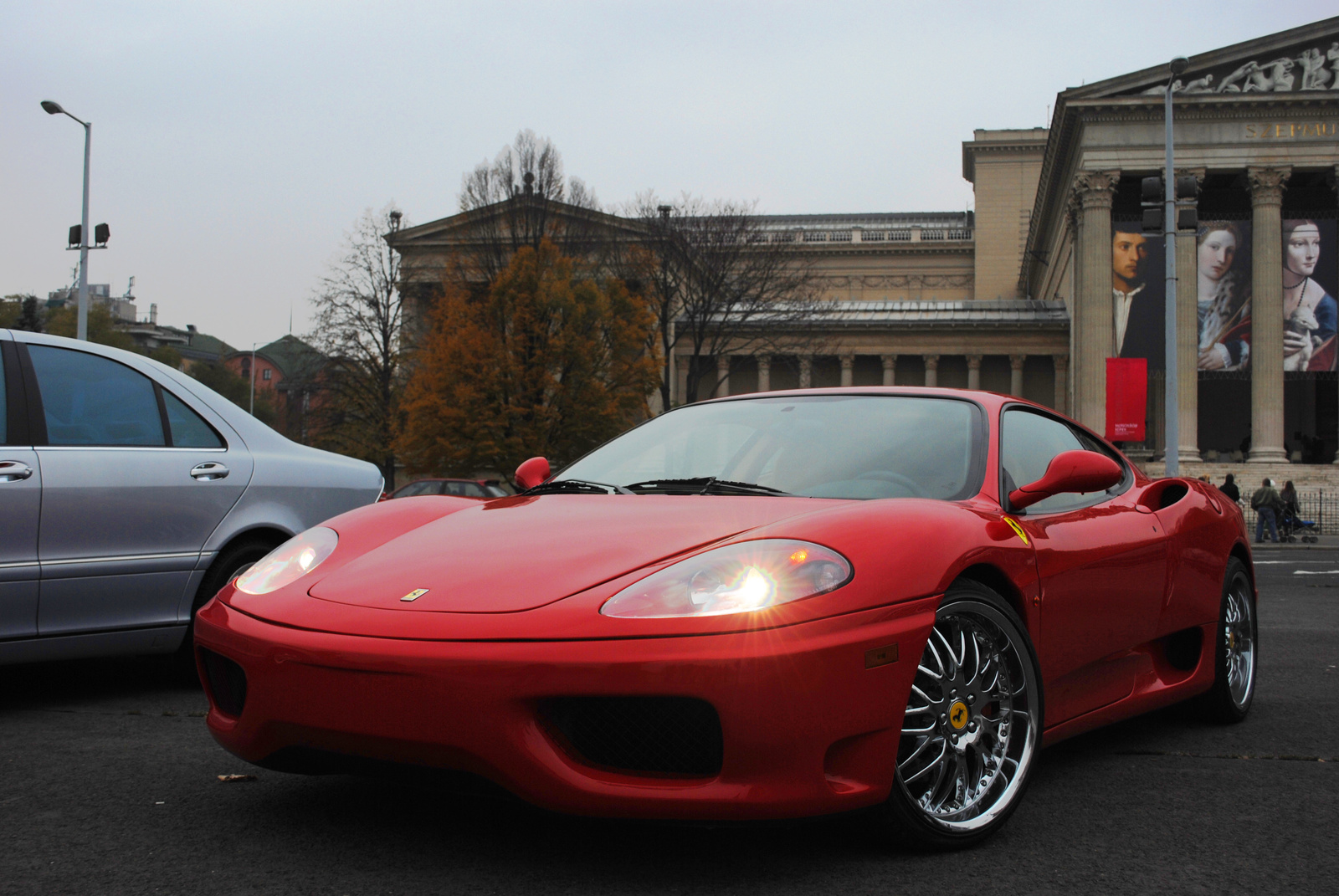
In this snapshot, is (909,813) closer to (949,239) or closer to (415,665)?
(415,665)

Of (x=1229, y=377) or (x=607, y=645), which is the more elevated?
(x=1229, y=377)

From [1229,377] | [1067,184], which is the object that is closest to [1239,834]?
[1229,377]

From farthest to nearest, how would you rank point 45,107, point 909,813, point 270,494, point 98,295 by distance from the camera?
point 98,295
point 45,107
point 270,494
point 909,813

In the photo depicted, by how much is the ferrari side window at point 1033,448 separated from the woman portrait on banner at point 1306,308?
39.5 meters

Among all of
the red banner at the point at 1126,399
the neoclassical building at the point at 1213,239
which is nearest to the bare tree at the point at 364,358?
the neoclassical building at the point at 1213,239

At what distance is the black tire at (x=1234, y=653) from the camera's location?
174 inches

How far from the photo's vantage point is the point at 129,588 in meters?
4.69

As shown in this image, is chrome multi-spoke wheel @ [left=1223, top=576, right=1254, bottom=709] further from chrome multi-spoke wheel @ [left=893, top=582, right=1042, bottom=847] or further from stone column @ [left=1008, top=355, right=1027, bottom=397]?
stone column @ [left=1008, top=355, right=1027, bottom=397]

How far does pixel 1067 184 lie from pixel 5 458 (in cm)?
4695

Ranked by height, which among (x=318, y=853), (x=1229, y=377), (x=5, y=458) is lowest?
(x=318, y=853)

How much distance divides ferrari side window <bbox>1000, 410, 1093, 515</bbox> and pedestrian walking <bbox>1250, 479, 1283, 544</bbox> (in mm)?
25262

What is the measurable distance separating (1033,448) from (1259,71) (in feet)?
143

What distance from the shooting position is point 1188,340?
39.4 metres

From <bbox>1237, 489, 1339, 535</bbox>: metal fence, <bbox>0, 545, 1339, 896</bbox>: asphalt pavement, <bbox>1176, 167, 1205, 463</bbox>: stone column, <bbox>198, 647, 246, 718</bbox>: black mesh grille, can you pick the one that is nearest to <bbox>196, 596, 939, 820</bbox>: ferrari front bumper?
<bbox>0, 545, 1339, 896</bbox>: asphalt pavement
